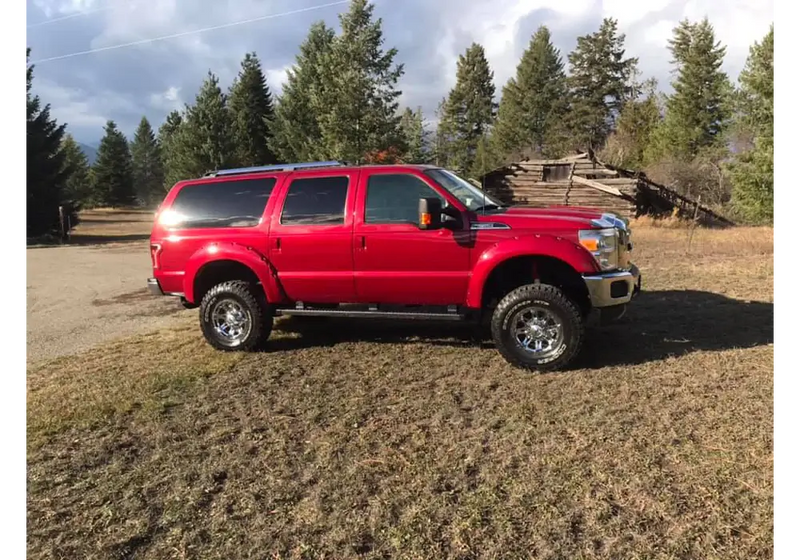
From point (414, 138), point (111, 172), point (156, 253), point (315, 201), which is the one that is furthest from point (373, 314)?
point (111, 172)

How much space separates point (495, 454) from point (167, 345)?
15.6ft

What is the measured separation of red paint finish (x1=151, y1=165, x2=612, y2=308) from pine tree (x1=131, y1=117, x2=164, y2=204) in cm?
7912

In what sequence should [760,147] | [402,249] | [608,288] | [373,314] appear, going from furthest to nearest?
[760,147] → [373,314] → [402,249] → [608,288]

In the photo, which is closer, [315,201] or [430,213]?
[430,213]

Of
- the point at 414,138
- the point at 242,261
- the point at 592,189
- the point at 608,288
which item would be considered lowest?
the point at 608,288

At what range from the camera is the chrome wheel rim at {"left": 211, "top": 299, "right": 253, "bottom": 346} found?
20.7 feet

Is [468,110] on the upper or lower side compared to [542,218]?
upper

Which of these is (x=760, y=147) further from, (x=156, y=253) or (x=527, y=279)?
(x=156, y=253)

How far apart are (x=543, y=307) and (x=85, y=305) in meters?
8.37

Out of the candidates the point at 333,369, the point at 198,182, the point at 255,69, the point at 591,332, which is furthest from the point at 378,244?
the point at 255,69

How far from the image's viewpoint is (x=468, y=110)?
6028 cm

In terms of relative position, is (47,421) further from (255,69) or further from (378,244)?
(255,69)

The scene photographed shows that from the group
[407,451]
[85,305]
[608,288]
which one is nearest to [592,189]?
[85,305]

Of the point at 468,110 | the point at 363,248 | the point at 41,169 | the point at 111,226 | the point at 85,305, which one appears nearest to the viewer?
the point at 363,248
